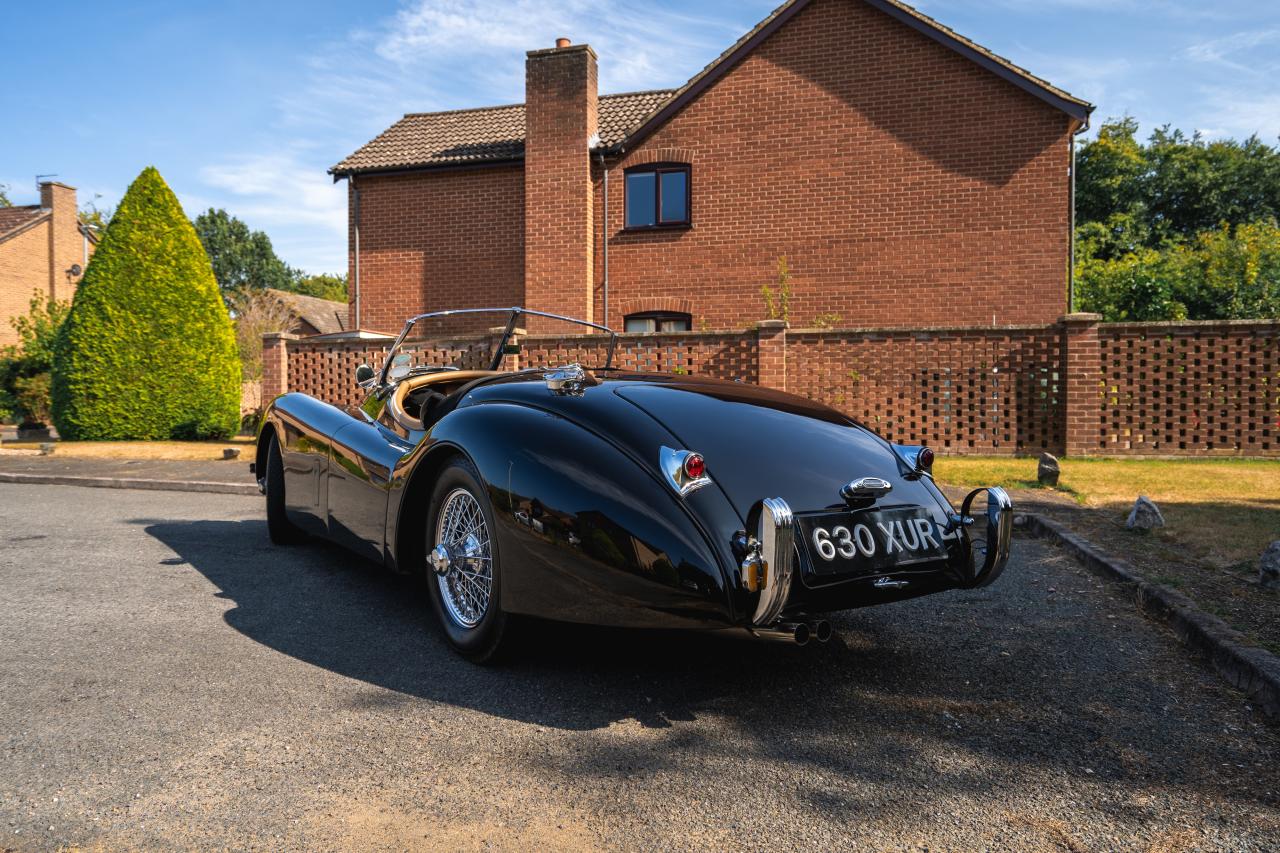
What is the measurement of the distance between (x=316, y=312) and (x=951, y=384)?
44301mm

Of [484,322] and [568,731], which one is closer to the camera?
[568,731]

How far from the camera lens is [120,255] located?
1518 cm

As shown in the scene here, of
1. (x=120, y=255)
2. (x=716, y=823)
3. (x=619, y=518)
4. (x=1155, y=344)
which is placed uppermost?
(x=120, y=255)

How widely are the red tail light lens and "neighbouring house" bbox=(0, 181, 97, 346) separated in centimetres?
3825

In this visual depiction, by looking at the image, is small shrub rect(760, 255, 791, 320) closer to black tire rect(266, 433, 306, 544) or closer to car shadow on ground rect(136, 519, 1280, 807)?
black tire rect(266, 433, 306, 544)

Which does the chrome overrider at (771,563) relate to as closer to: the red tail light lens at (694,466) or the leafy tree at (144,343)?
the red tail light lens at (694,466)

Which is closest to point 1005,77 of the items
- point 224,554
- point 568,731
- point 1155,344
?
point 1155,344

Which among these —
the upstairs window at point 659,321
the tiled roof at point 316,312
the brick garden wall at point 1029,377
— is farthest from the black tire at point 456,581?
the tiled roof at point 316,312

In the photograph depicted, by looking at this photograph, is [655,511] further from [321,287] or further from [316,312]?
[321,287]

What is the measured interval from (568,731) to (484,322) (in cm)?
1468

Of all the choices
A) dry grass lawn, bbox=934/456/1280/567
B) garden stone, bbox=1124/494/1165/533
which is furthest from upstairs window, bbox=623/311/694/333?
garden stone, bbox=1124/494/1165/533

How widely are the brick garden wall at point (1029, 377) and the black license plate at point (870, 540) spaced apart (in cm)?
850

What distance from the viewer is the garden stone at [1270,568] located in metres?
4.40

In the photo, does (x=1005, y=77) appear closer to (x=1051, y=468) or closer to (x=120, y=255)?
(x=1051, y=468)
